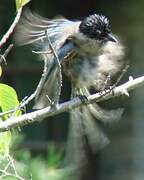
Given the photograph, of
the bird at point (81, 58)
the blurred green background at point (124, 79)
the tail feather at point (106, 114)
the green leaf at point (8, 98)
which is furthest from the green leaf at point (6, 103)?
the blurred green background at point (124, 79)

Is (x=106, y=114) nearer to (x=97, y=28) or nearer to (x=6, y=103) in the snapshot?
(x=97, y=28)

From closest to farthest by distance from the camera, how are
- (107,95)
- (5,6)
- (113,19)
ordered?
(107,95) < (5,6) < (113,19)

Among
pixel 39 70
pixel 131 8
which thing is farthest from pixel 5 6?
pixel 131 8

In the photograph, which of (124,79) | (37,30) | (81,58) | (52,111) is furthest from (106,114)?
(124,79)

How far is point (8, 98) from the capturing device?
7.48 feet

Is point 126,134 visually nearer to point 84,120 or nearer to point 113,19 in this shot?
point 113,19

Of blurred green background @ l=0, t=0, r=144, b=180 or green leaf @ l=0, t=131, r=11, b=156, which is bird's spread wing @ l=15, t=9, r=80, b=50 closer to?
green leaf @ l=0, t=131, r=11, b=156

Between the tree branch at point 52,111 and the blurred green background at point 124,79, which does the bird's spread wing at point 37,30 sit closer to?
the tree branch at point 52,111

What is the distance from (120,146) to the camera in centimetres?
608

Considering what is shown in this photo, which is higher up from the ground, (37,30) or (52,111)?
(37,30)

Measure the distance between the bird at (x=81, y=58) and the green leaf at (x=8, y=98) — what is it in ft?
0.72

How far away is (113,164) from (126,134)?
9.7 inches

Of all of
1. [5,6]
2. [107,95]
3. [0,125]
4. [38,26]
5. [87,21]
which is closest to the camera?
[0,125]

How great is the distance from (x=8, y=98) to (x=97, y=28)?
48cm
